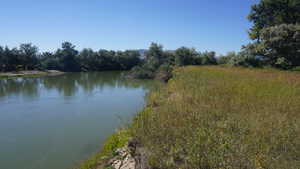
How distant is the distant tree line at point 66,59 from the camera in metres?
30.3

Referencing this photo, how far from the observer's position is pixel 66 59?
117 ft

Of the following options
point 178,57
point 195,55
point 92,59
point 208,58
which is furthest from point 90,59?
point 208,58

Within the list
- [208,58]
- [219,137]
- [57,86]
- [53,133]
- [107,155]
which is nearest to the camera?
[219,137]

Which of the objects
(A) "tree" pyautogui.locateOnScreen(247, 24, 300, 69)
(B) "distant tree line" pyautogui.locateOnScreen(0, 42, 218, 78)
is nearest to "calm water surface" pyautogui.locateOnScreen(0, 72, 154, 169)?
(A) "tree" pyautogui.locateOnScreen(247, 24, 300, 69)

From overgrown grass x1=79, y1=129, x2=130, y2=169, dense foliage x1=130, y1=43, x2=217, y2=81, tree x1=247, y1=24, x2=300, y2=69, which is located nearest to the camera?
overgrown grass x1=79, y1=129, x2=130, y2=169

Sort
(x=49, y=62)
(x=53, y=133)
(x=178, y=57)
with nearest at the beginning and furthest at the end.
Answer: (x=53, y=133)
(x=178, y=57)
(x=49, y=62)

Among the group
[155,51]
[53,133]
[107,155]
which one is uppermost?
[155,51]

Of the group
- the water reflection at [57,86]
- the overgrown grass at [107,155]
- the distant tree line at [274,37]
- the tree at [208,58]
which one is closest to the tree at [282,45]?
the distant tree line at [274,37]

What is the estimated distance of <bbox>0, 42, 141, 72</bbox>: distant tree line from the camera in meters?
30.3

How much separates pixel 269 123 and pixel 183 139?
173cm

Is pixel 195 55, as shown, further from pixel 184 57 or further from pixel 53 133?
pixel 53 133

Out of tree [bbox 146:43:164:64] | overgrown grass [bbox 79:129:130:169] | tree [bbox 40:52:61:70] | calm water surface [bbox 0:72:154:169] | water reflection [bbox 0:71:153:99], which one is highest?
tree [bbox 146:43:164:64]

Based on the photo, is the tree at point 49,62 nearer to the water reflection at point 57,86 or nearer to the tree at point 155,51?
the water reflection at point 57,86

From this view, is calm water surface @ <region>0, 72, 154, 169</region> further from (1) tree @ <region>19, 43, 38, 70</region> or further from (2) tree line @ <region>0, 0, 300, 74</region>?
(1) tree @ <region>19, 43, 38, 70</region>
